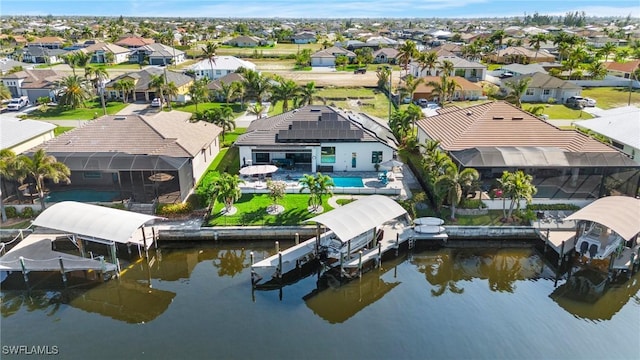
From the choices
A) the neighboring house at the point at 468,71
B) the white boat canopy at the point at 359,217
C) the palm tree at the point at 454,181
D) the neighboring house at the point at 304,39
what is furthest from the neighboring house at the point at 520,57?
the white boat canopy at the point at 359,217

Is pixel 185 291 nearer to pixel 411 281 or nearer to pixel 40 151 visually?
pixel 411 281

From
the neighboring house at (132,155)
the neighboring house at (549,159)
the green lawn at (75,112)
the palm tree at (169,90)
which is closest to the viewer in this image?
the neighboring house at (132,155)

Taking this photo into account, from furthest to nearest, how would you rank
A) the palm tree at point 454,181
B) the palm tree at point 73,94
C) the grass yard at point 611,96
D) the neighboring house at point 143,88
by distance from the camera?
the neighboring house at point 143,88, the grass yard at point 611,96, the palm tree at point 73,94, the palm tree at point 454,181

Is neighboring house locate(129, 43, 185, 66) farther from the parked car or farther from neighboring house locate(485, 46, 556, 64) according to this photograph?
neighboring house locate(485, 46, 556, 64)

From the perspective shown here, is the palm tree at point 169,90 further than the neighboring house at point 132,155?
Yes

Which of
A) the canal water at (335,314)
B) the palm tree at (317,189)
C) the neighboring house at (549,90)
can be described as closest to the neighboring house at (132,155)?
the canal water at (335,314)

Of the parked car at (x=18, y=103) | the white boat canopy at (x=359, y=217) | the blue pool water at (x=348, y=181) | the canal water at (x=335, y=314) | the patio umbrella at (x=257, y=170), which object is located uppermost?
the parked car at (x=18, y=103)

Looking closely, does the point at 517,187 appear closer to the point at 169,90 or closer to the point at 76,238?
the point at 76,238

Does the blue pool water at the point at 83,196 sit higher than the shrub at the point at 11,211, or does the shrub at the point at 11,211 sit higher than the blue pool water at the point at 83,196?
the blue pool water at the point at 83,196

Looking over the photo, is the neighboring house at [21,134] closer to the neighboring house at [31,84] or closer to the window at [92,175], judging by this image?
the window at [92,175]
